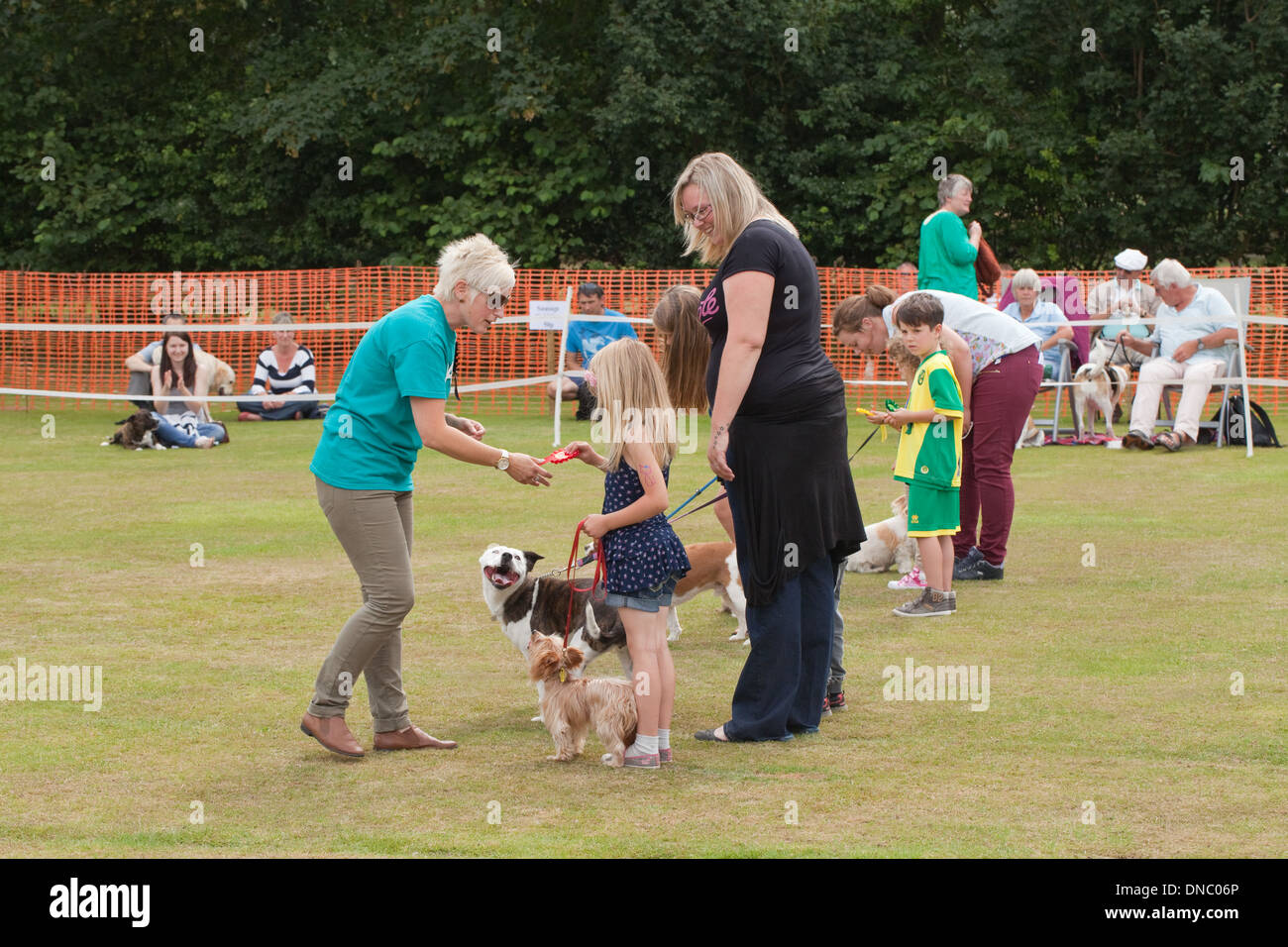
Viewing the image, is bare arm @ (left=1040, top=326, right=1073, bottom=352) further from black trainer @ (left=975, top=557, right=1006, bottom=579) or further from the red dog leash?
the red dog leash

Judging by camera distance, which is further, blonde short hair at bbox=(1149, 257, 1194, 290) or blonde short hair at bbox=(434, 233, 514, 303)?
blonde short hair at bbox=(1149, 257, 1194, 290)

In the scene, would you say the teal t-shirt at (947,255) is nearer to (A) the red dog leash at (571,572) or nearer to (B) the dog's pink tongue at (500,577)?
(A) the red dog leash at (571,572)

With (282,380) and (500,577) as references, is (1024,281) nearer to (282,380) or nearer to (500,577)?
(282,380)

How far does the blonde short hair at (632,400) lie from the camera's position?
16.4 ft

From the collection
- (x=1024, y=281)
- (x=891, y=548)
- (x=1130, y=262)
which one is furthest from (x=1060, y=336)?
(x=891, y=548)

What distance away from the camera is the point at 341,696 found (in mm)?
5117

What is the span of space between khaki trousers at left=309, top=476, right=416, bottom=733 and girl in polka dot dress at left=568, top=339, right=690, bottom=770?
64 cm

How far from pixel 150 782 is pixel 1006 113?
75.8 ft

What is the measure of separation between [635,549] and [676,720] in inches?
38.0

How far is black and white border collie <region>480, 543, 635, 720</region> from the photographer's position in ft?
19.4

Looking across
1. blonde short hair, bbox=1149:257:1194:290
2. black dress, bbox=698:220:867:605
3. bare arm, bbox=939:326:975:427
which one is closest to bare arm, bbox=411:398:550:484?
black dress, bbox=698:220:867:605

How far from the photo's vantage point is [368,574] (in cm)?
506

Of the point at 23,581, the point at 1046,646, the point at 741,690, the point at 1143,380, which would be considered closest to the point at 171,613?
the point at 23,581

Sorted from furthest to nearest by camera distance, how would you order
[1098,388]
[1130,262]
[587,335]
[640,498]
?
[587,335] < [1130,262] < [1098,388] < [640,498]
